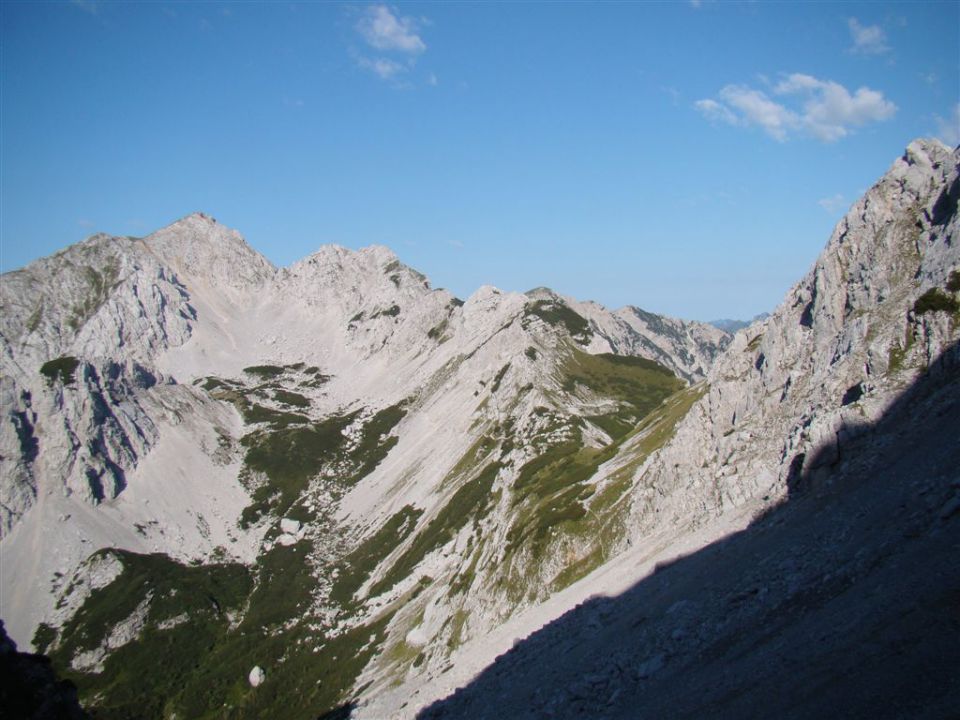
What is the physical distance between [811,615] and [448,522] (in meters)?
111

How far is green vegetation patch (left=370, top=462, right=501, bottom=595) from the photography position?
123750mm

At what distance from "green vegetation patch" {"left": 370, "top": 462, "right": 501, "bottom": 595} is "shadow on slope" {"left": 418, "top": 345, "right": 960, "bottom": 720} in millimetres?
81679

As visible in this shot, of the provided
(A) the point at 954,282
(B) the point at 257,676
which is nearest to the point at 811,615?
(A) the point at 954,282

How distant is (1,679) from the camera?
25.6 metres

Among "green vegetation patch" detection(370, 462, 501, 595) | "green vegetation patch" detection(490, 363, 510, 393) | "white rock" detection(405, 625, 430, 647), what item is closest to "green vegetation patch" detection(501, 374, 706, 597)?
"green vegetation patch" detection(370, 462, 501, 595)

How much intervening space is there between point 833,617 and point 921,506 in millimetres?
6634

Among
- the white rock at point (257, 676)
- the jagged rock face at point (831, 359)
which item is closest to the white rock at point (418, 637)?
the jagged rock face at point (831, 359)

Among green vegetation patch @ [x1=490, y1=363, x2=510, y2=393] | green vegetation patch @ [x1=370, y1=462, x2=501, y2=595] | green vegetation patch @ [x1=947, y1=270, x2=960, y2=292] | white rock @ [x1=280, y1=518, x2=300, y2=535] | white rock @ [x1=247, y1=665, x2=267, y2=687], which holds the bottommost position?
white rock @ [x1=247, y1=665, x2=267, y2=687]

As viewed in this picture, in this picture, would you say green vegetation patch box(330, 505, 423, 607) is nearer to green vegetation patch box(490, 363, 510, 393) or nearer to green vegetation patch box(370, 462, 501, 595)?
green vegetation patch box(370, 462, 501, 595)

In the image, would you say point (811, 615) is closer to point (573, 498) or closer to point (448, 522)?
point (573, 498)

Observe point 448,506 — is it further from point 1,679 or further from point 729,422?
point 1,679

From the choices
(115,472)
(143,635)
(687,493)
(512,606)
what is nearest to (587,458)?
(512,606)

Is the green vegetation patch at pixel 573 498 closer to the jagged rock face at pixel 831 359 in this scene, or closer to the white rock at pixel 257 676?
the jagged rock face at pixel 831 359

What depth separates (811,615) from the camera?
73.8 feet
